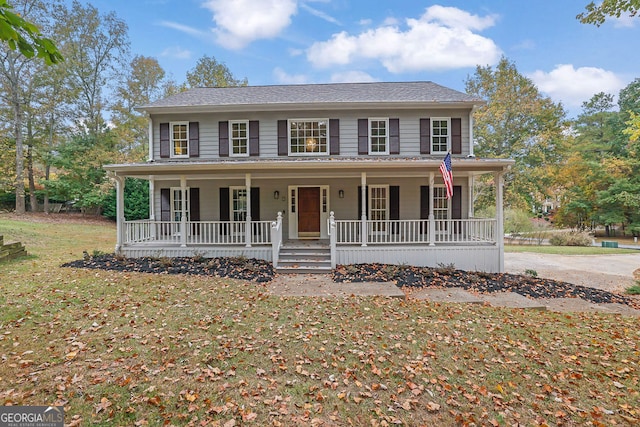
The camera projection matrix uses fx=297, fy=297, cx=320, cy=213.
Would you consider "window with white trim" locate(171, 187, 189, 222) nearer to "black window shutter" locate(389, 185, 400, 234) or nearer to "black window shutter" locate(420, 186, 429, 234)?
"black window shutter" locate(389, 185, 400, 234)

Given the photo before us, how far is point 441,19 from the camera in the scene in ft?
51.9

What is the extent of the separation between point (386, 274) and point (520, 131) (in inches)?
808

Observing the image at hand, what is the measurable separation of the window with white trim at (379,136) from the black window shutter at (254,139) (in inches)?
178

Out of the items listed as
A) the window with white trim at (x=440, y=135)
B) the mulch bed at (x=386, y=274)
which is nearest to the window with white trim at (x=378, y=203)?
the window with white trim at (x=440, y=135)

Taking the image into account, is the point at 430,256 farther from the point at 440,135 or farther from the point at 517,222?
the point at 517,222

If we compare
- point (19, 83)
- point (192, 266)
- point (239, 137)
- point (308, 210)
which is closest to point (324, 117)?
point (239, 137)

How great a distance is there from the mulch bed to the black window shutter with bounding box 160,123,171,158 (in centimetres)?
461

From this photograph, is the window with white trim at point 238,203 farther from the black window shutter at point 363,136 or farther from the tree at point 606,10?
the tree at point 606,10

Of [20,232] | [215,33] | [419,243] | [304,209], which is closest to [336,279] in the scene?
[419,243]

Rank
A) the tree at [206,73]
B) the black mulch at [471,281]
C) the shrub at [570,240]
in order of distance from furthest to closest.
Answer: the tree at [206,73], the shrub at [570,240], the black mulch at [471,281]

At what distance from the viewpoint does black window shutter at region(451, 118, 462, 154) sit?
38.6 feet

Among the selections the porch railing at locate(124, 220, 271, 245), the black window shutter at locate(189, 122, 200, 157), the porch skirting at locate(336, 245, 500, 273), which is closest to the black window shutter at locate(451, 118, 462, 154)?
the porch skirting at locate(336, 245, 500, 273)

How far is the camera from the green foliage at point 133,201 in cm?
2147

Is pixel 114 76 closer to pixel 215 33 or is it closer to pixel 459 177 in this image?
pixel 215 33
